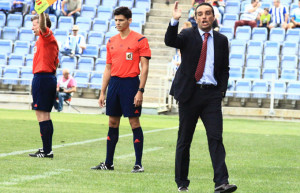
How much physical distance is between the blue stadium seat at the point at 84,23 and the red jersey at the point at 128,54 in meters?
20.1

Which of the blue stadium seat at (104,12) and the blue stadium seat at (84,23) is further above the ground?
the blue stadium seat at (104,12)

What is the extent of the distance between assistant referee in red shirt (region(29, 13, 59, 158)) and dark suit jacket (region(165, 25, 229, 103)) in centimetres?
341

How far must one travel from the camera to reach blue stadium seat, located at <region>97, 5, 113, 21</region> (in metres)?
29.9

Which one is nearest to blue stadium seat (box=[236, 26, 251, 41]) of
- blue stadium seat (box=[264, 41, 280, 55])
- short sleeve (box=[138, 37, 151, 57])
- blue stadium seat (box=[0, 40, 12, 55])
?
blue stadium seat (box=[264, 41, 280, 55])

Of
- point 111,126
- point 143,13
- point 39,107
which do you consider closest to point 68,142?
point 39,107

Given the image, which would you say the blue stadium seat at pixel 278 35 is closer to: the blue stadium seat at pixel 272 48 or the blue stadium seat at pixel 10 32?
the blue stadium seat at pixel 272 48

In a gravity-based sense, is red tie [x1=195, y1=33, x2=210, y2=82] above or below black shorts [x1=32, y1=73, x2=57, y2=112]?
above

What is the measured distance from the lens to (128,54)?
890 cm

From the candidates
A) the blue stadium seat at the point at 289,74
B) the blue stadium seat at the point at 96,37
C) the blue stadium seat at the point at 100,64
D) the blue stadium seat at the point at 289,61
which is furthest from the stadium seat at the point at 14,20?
the blue stadium seat at the point at 289,74

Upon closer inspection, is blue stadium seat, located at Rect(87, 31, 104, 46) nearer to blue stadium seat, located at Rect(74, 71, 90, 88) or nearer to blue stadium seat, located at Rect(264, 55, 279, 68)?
blue stadium seat, located at Rect(74, 71, 90, 88)

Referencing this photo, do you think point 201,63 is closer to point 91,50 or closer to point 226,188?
point 226,188

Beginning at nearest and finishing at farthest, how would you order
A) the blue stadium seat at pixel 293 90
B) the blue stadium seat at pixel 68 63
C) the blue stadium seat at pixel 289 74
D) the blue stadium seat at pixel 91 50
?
the blue stadium seat at pixel 293 90 < the blue stadium seat at pixel 289 74 < the blue stadium seat at pixel 68 63 < the blue stadium seat at pixel 91 50

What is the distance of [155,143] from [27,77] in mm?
14016

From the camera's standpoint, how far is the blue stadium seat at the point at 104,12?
29.9 meters
